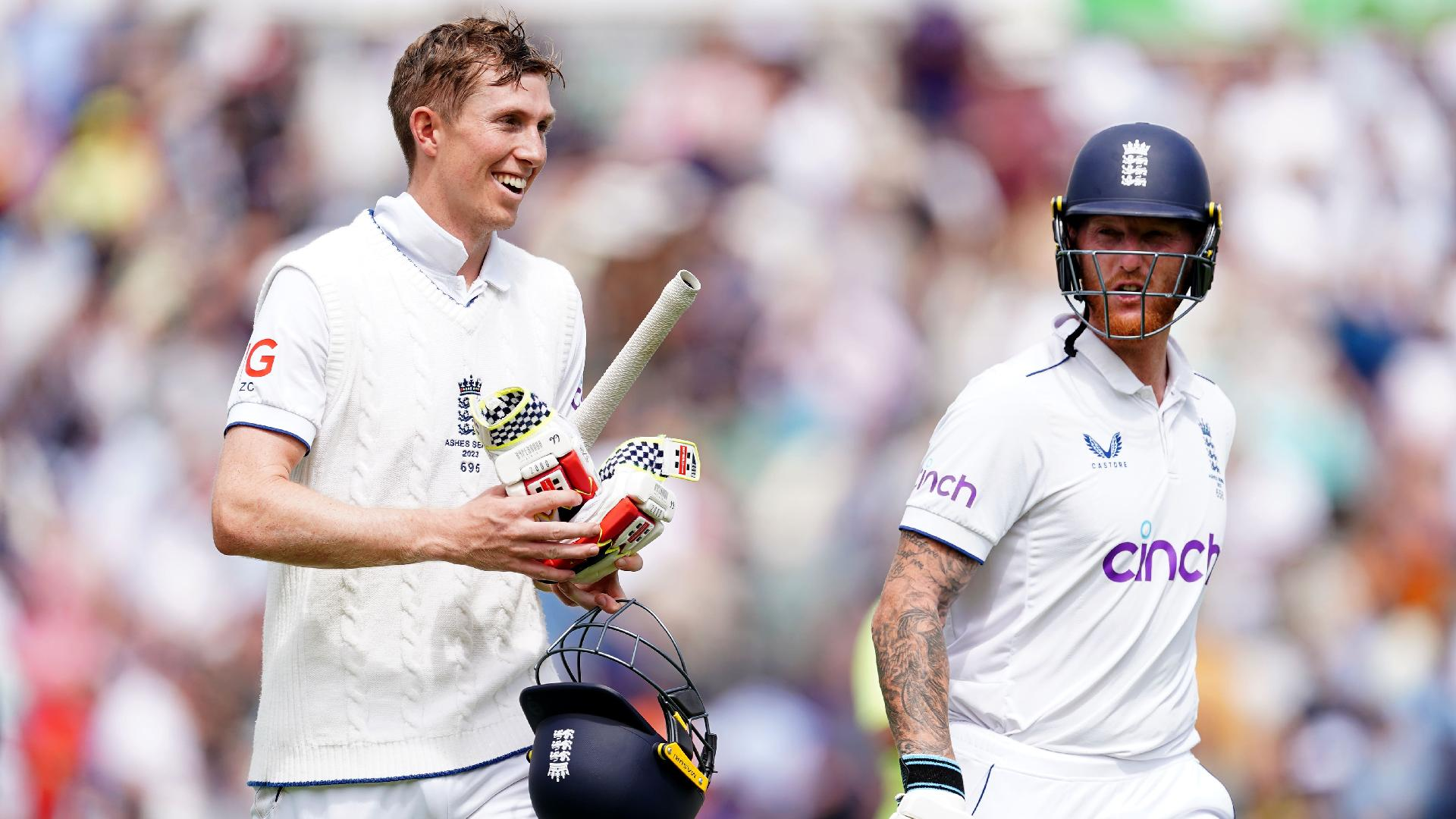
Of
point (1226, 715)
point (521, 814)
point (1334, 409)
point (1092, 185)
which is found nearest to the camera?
point (521, 814)

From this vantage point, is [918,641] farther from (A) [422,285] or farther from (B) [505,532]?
(A) [422,285]

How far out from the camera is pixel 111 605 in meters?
7.62

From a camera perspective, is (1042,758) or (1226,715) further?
(1226,715)

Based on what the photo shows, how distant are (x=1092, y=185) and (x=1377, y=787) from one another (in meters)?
4.97

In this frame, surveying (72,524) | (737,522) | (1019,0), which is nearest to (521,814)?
(737,522)

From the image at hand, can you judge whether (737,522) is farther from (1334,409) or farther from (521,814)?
(521,814)

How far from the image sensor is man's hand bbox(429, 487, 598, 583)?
9.02 feet

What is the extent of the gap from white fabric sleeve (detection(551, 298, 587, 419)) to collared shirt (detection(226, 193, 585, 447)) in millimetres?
271

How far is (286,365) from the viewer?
Result: 9.74ft

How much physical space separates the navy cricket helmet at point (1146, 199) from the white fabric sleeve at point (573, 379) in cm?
103

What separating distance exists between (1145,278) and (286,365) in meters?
1.72

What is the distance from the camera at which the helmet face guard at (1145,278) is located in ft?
11.0

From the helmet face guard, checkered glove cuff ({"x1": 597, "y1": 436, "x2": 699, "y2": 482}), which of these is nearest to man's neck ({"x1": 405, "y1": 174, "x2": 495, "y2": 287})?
checkered glove cuff ({"x1": 597, "y1": 436, "x2": 699, "y2": 482})

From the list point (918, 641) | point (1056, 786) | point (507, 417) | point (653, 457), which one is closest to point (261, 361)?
point (507, 417)
